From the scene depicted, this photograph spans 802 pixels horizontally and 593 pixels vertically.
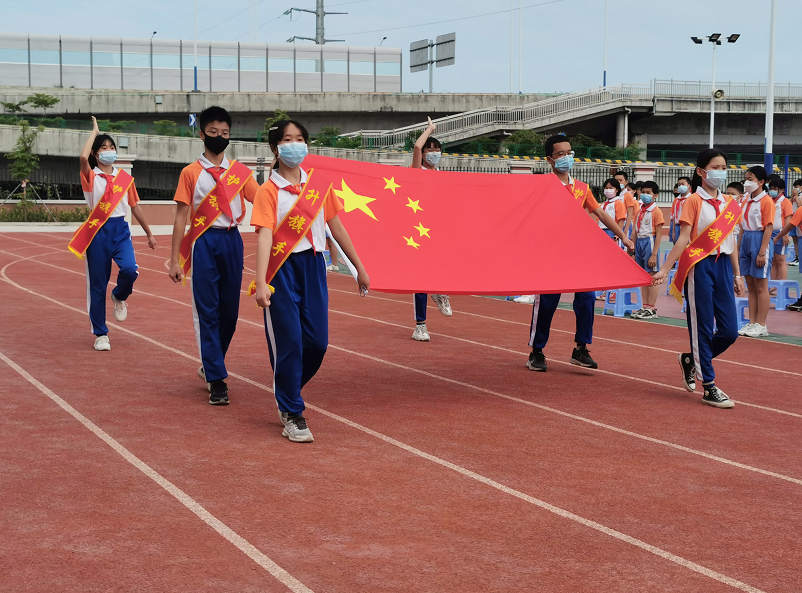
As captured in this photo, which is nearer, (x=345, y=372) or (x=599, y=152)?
(x=345, y=372)

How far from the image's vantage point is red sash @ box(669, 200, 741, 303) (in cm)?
760

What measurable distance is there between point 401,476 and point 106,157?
5664 millimetres

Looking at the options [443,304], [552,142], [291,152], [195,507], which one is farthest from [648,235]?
[195,507]

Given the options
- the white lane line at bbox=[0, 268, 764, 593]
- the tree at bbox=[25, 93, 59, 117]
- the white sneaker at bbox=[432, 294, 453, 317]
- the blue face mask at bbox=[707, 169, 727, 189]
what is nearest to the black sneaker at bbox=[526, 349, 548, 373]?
the blue face mask at bbox=[707, 169, 727, 189]

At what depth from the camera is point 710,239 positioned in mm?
7609

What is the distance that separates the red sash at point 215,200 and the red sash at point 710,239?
3570 millimetres

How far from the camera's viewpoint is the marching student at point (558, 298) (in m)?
8.93

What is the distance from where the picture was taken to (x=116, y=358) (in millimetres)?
9383

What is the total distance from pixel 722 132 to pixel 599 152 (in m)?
16.7

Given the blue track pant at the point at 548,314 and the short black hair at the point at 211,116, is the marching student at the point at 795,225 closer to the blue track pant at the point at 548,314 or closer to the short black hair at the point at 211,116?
the blue track pant at the point at 548,314

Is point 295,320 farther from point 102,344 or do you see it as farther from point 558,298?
point 102,344

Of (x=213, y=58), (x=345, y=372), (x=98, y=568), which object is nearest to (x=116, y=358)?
(x=345, y=372)

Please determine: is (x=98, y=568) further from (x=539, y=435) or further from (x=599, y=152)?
(x=599, y=152)

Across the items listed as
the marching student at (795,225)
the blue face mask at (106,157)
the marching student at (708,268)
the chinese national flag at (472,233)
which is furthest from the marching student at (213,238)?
the marching student at (795,225)
